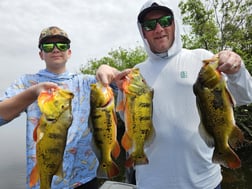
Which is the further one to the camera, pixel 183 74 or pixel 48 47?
pixel 48 47

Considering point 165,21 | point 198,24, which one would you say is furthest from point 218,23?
point 165,21

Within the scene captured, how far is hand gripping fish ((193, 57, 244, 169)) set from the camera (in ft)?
10.1

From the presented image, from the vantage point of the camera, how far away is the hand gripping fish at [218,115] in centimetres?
307

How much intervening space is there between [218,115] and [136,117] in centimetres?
85

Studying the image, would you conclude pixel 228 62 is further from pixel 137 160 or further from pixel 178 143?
pixel 137 160

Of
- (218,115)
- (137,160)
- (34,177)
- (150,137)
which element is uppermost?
(218,115)

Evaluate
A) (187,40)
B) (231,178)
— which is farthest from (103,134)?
(187,40)

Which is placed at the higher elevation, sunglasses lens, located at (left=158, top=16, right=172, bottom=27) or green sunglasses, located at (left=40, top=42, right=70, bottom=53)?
sunglasses lens, located at (left=158, top=16, right=172, bottom=27)

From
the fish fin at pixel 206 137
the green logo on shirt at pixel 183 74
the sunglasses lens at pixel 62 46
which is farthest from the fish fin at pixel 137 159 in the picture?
the sunglasses lens at pixel 62 46

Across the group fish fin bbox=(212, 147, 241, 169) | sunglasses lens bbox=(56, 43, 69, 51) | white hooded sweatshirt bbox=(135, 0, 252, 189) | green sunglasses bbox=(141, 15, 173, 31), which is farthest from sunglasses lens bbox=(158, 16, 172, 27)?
fish fin bbox=(212, 147, 241, 169)

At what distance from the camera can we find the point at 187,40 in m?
24.7

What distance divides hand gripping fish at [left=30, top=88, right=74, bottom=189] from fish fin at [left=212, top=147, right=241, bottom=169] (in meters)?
1.57

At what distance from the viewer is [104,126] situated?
3383mm

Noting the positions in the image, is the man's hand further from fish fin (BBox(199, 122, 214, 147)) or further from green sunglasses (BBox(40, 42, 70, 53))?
green sunglasses (BBox(40, 42, 70, 53))
